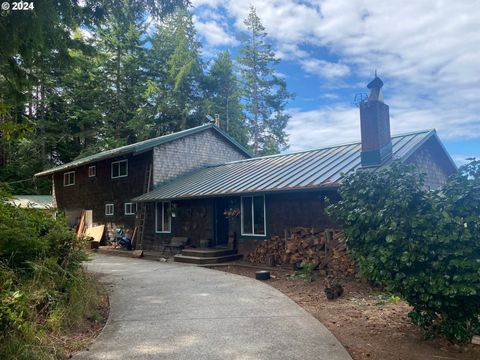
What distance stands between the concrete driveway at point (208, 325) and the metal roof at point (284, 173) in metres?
3.51

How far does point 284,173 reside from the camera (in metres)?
12.1

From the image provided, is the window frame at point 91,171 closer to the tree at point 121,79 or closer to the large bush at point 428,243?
the tree at point 121,79

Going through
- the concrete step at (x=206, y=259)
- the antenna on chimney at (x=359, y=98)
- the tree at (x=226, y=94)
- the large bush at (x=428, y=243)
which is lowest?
the concrete step at (x=206, y=259)

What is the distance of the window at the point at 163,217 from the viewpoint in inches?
617

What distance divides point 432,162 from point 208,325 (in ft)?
35.2

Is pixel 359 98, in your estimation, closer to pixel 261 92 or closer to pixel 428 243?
pixel 428 243

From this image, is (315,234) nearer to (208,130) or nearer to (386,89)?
(386,89)

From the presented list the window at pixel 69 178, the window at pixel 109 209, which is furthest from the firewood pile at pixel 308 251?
the window at pixel 69 178

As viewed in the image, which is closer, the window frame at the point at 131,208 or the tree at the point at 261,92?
the window frame at the point at 131,208

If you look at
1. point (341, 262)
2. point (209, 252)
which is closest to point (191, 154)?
point (209, 252)

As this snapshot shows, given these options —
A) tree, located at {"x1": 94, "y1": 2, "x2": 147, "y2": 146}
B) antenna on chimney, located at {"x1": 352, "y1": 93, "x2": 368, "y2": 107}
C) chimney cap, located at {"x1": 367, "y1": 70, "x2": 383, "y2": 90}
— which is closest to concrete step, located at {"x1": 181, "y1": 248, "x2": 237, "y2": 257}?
antenna on chimney, located at {"x1": 352, "y1": 93, "x2": 368, "y2": 107}

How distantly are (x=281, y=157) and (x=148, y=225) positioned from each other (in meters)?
7.08

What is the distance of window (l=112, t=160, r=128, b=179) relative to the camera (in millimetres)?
18844

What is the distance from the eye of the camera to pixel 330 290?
23.5ft
